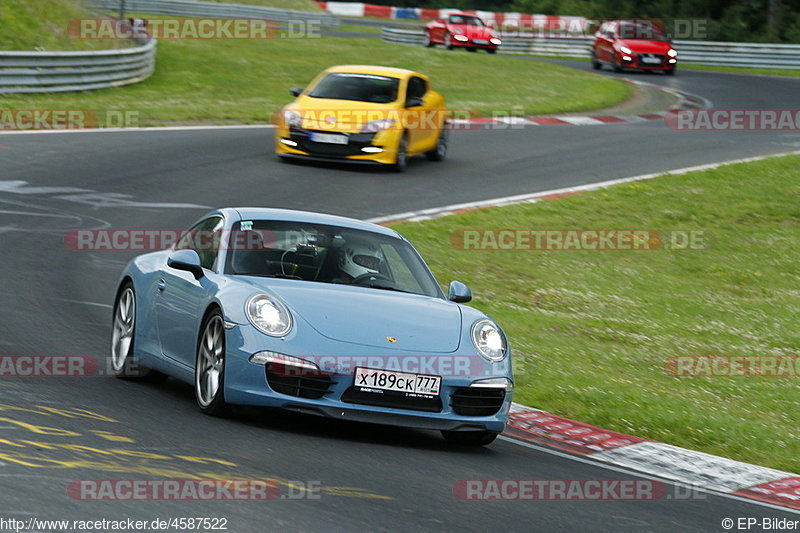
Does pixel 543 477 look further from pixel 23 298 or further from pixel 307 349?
pixel 23 298

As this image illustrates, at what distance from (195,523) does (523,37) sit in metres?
47.8

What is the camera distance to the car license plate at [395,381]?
7707 mm

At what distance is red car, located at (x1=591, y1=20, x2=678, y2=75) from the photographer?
139 feet

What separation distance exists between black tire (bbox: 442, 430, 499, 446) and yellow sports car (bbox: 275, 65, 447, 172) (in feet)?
43.4

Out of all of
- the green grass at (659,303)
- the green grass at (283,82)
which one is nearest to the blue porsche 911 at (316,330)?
the green grass at (659,303)

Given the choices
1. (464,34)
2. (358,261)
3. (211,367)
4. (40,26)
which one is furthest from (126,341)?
(464,34)

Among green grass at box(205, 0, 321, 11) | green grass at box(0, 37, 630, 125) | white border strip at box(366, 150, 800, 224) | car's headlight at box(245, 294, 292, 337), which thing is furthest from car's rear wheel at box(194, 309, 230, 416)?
green grass at box(205, 0, 321, 11)

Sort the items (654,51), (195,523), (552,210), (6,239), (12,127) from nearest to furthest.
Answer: (195,523) < (6,239) < (552,210) < (12,127) < (654,51)

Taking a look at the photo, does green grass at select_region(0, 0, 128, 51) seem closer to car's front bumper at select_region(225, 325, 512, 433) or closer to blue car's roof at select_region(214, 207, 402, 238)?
blue car's roof at select_region(214, 207, 402, 238)

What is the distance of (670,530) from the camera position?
21.4ft

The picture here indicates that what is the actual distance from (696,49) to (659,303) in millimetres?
36281

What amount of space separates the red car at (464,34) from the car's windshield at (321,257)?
130 feet

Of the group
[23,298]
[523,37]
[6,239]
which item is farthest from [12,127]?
[523,37]

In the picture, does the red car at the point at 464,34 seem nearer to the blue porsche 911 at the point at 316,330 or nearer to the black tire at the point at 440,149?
the black tire at the point at 440,149
